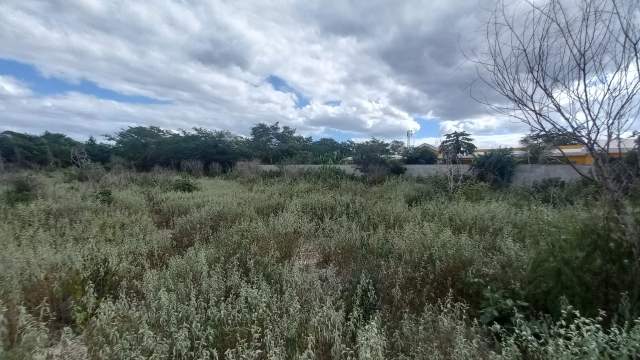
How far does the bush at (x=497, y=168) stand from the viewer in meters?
13.8

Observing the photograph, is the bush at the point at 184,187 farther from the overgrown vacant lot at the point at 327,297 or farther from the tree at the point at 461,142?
the tree at the point at 461,142

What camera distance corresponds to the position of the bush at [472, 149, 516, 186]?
45.2ft

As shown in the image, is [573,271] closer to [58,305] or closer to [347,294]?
[347,294]

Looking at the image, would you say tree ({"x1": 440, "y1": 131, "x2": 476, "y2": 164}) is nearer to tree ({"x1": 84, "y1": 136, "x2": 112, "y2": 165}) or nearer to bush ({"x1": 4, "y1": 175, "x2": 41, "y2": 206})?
bush ({"x1": 4, "y1": 175, "x2": 41, "y2": 206})

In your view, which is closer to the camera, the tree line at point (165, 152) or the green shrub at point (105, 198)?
the green shrub at point (105, 198)

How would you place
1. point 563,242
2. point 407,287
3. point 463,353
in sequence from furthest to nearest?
point 407,287
point 563,242
point 463,353

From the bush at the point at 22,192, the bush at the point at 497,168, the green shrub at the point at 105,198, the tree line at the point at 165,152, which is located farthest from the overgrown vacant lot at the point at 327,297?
the tree line at the point at 165,152

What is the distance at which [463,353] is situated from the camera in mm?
1902

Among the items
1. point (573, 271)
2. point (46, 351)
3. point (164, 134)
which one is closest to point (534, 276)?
point (573, 271)

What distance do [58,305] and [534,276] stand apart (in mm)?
3780

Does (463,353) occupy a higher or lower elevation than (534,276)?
lower

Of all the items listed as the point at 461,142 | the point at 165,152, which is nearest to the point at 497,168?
the point at 461,142

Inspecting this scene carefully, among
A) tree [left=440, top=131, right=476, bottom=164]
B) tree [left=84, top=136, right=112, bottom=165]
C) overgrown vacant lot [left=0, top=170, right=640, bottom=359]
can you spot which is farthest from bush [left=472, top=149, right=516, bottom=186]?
tree [left=84, top=136, right=112, bottom=165]

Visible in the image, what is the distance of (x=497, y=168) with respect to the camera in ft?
45.6
